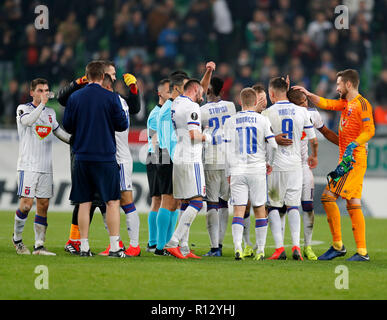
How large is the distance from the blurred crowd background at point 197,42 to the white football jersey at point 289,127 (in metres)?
9.29

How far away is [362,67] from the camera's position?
1933 centimetres

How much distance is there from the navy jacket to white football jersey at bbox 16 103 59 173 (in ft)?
2.92

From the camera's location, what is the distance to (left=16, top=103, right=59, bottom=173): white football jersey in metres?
9.53

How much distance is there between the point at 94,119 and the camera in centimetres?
868

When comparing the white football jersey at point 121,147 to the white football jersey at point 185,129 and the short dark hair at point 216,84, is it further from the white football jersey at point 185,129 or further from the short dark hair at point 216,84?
the short dark hair at point 216,84

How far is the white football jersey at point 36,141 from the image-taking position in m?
9.53

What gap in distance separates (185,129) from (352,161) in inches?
78.0

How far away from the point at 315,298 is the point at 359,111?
11.4 ft

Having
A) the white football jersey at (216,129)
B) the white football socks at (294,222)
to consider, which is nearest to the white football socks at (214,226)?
the white football jersey at (216,129)

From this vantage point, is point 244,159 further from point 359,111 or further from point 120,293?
point 120,293

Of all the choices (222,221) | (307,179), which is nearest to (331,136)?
(307,179)

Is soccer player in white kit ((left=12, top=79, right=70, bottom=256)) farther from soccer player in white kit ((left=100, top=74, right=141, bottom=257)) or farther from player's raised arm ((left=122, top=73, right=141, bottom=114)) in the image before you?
player's raised arm ((left=122, top=73, right=141, bottom=114))
